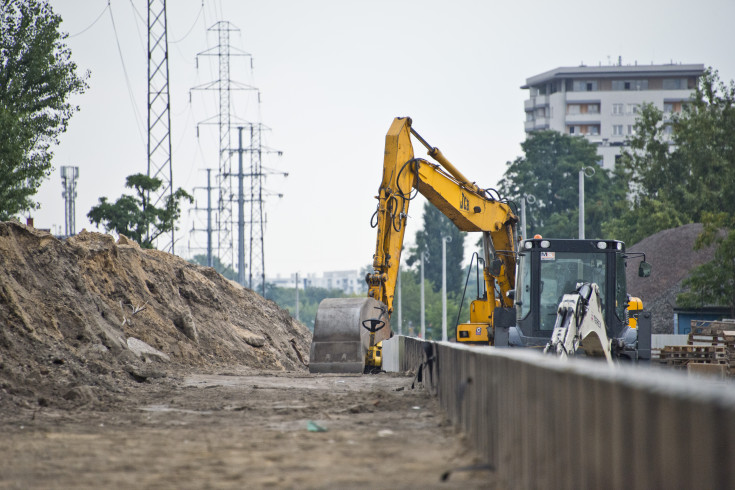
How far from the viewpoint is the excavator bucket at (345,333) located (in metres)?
24.7

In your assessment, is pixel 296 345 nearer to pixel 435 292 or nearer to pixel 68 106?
→ pixel 68 106

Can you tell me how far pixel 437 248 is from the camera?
135625 mm

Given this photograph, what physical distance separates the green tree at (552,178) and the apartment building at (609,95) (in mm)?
39713

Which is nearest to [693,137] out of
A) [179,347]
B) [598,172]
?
[598,172]

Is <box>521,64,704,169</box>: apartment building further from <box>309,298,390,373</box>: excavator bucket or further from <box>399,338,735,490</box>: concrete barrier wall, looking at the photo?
<box>399,338,735,490</box>: concrete barrier wall

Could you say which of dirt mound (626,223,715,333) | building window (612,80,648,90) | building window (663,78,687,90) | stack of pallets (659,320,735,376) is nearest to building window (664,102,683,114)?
building window (663,78,687,90)

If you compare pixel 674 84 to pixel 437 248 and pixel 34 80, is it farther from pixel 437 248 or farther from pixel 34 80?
pixel 34 80

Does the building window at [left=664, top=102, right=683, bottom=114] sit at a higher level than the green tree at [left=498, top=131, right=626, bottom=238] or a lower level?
higher

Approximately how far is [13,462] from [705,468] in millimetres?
7239

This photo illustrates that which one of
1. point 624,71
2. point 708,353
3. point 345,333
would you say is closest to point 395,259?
point 345,333

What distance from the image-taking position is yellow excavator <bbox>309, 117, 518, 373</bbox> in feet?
81.6

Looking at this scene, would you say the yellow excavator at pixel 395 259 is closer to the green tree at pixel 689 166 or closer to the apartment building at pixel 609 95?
the green tree at pixel 689 166

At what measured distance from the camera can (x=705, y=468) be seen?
4.82 metres

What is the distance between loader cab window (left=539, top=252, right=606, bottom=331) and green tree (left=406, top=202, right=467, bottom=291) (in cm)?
10897
